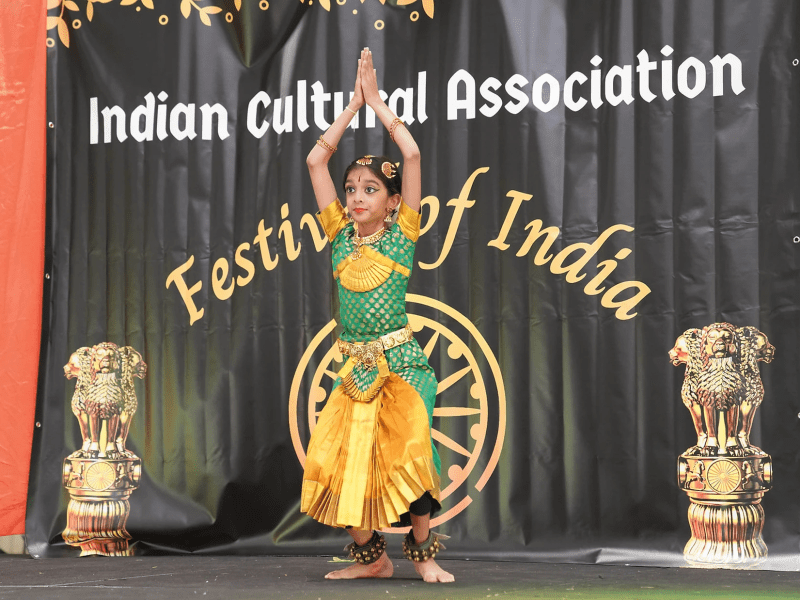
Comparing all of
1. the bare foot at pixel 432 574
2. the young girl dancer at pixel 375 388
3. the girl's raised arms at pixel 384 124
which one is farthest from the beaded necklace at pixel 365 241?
the bare foot at pixel 432 574

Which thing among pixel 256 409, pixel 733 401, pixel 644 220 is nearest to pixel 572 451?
pixel 733 401

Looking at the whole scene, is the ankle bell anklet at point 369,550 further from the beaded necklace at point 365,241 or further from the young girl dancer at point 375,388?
the beaded necklace at point 365,241

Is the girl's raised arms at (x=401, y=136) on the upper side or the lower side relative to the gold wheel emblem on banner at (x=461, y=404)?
upper

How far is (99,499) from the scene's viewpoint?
4520mm

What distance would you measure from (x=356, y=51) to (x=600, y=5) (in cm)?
103

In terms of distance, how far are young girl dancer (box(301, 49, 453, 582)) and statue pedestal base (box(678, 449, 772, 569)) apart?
3.63 ft

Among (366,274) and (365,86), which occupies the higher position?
(365,86)

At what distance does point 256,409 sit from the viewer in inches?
174

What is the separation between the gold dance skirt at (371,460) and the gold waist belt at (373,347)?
81mm

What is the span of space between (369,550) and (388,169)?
129 centimetres

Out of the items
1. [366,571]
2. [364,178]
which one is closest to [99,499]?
[366,571]

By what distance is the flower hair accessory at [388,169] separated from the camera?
3434 millimetres

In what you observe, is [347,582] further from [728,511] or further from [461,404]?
[728,511]

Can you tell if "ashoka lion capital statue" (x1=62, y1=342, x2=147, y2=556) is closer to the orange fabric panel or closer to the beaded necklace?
the orange fabric panel
